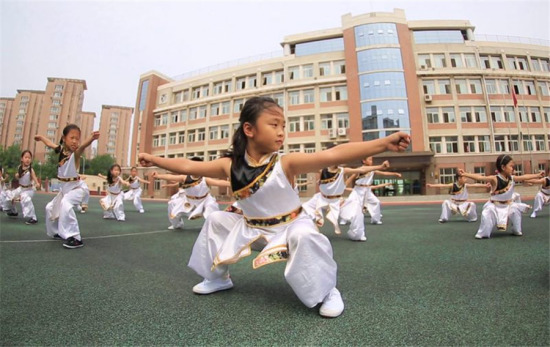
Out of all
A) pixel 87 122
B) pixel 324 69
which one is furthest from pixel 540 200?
pixel 87 122

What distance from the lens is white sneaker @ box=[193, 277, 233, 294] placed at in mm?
2467

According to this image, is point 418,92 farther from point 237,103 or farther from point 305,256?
point 305,256

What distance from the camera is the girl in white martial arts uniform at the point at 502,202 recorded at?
5.30m

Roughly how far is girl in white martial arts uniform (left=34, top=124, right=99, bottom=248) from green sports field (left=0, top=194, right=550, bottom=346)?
64 centimetres

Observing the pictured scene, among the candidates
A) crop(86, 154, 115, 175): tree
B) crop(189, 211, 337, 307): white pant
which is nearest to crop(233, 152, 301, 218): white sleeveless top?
crop(189, 211, 337, 307): white pant

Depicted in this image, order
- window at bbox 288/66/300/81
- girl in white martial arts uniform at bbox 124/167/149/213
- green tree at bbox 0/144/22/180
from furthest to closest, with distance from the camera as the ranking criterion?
green tree at bbox 0/144/22/180
window at bbox 288/66/300/81
girl in white martial arts uniform at bbox 124/167/149/213

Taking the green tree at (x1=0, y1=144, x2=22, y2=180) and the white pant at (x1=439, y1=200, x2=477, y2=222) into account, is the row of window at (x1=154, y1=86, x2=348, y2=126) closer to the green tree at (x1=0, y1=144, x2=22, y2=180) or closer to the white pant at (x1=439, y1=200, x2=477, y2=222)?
the white pant at (x1=439, y1=200, x2=477, y2=222)

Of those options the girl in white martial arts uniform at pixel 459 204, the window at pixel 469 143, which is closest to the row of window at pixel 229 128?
the window at pixel 469 143

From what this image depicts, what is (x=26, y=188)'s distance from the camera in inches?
309

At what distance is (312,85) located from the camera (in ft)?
108

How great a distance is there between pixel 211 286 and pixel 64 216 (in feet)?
11.4

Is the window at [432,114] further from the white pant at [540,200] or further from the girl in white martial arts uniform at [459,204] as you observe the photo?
the girl in white martial arts uniform at [459,204]

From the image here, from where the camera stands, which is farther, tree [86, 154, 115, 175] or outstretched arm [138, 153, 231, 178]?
tree [86, 154, 115, 175]

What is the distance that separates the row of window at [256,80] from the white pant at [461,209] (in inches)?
1083
